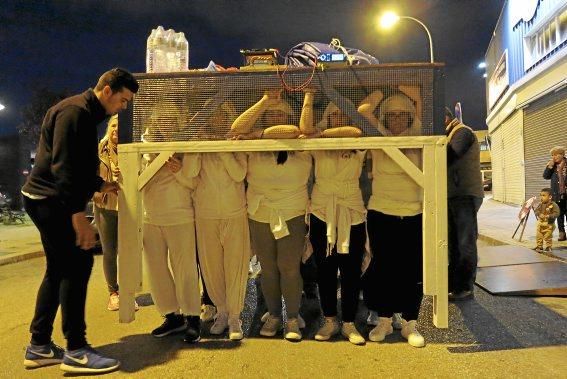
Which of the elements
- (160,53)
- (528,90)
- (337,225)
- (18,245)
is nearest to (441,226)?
(337,225)

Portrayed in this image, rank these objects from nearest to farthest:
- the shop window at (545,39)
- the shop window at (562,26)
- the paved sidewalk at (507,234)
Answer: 1. the paved sidewalk at (507,234)
2. the shop window at (562,26)
3. the shop window at (545,39)

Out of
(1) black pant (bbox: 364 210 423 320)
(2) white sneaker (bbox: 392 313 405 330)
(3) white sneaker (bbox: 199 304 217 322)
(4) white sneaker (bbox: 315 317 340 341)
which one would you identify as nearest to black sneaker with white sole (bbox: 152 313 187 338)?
(3) white sneaker (bbox: 199 304 217 322)

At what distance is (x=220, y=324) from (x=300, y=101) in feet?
6.57

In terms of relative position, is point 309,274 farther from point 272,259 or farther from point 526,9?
point 526,9

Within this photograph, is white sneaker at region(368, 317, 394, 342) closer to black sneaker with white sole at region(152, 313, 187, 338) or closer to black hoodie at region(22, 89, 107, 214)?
black sneaker with white sole at region(152, 313, 187, 338)

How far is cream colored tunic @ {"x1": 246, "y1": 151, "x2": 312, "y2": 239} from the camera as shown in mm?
3719

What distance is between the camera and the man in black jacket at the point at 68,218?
3170 millimetres

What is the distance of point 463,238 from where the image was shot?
4.84m

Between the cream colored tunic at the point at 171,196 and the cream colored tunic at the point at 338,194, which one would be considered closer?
the cream colored tunic at the point at 338,194

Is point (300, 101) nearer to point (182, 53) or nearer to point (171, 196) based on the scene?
point (182, 53)

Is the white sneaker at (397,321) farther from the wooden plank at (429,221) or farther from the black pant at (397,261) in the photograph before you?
the wooden plank at (429,221)

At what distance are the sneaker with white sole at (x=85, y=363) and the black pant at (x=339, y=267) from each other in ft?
5.47

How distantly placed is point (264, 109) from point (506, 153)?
64.0 feet

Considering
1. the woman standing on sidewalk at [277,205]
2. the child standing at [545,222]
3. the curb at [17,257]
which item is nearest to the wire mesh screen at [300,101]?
the woman standing on sidewalk at [277,205]
